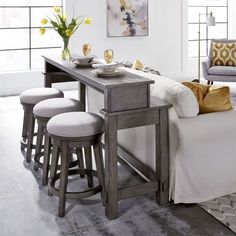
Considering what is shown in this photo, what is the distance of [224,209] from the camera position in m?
2.90

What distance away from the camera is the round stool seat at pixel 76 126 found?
275 centimetres

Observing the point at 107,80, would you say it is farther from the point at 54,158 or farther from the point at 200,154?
the point at 200,154

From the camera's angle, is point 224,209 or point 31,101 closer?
point 224,209

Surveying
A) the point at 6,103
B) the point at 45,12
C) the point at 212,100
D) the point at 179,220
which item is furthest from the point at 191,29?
the point at 179,220

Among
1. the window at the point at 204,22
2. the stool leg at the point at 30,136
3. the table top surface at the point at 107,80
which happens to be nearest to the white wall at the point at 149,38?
the window at the point at 204,22

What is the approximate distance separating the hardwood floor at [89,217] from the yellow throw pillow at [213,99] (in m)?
0.76

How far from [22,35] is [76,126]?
5.46 meters

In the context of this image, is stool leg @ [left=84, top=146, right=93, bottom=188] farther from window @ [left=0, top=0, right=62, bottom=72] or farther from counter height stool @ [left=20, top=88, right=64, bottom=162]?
window @ [left=0, top=0, right=62, bottom=72]

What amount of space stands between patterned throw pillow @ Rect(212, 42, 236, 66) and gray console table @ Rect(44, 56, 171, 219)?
4.56m

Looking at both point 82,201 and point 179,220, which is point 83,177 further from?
point 179,220

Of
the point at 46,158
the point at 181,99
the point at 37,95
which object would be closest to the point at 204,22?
the point at 37,95

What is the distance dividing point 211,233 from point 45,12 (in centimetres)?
631

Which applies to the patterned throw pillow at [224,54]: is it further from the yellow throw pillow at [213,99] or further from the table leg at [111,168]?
the table leg at [111,168]

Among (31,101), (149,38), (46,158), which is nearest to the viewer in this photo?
(46,158)
